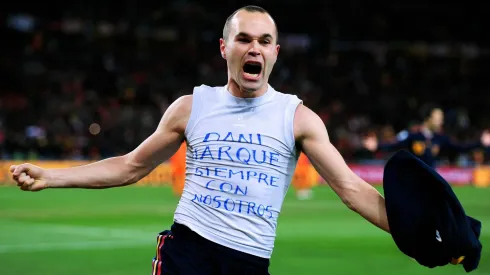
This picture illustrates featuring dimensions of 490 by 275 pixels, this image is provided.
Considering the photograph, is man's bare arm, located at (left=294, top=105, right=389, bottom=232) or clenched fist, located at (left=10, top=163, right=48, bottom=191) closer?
man's bare arm, located at (left=294, top=105, right=389, bottom=232)

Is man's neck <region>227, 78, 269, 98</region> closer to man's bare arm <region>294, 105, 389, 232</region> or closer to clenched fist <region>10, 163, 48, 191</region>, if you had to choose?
man's bare arm <region>294, 105, 389, 232</region>

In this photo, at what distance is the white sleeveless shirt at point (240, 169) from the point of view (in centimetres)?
470

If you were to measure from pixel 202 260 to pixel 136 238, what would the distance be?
A: 31.2 feet

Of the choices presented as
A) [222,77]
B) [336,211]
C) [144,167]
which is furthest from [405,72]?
[144,167]

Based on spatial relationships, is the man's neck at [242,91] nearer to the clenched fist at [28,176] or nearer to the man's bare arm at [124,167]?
the man's bare arm at [124,167]

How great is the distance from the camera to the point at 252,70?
4770 millimetres

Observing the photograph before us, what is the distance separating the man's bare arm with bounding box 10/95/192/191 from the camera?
4.86 meters

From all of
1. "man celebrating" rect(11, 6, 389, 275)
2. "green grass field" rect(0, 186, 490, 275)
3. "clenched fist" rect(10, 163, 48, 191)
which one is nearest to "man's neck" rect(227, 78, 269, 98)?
"man celebrating" rect(11, 6, 389, 275)

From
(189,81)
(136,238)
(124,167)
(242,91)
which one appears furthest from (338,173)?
(189,81)

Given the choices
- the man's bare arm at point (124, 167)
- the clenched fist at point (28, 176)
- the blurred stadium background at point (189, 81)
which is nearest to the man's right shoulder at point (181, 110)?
the man's bare arm at point (124, 167)

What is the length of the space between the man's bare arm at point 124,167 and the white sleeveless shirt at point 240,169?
0.10m

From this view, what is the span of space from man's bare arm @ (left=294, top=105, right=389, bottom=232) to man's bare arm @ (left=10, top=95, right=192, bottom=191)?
657mm

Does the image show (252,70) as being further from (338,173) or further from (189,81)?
(189,81)

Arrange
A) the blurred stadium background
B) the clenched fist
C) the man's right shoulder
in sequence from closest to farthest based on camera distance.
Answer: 1. the clenched fist
2. the man's right shoulder
3. the blurred stadium background
